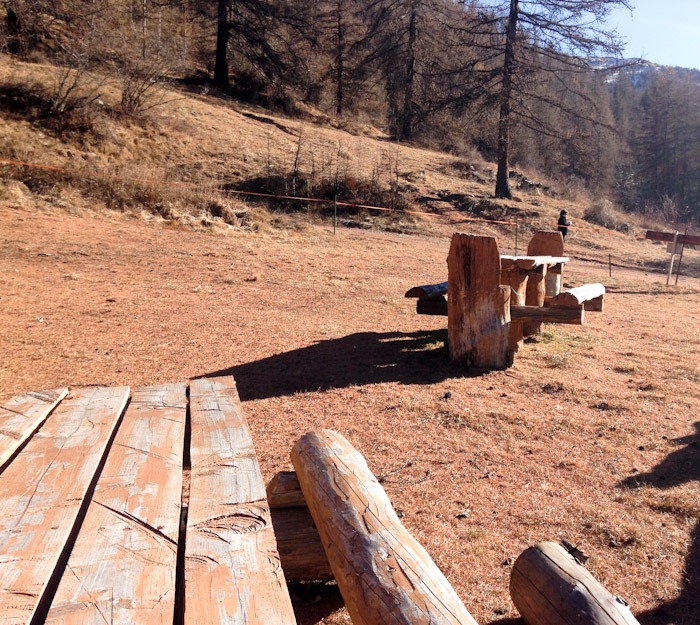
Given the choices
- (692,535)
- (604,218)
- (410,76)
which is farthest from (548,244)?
(410,76)

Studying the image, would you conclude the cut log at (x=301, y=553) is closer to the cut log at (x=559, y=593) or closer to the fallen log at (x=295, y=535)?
the fallen log at (x=295, y=535)

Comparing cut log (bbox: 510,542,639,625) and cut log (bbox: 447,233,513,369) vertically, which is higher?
cut log (bbox: 447,233,513,369)

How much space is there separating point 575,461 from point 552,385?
63.5 inches

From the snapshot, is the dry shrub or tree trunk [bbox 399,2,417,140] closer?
the dry shrub

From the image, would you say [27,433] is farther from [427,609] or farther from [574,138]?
[574,138]

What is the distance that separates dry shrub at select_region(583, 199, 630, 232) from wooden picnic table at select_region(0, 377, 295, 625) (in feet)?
78.6

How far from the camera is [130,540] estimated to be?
1.56 m

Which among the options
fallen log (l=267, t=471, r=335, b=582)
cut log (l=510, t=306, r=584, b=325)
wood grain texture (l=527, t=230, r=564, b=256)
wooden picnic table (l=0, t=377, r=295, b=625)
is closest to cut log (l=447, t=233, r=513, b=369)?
cut log (l=510, t=306, r=584, b=325)

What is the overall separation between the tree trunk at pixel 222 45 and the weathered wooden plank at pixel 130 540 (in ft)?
101

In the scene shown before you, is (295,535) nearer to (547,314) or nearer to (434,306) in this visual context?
(547,314)

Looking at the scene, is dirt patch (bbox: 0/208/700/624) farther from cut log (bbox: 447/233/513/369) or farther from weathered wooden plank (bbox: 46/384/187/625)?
weathered wooden plank (bbox: 46/384/187/625)

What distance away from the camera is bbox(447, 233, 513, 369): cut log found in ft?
18.6

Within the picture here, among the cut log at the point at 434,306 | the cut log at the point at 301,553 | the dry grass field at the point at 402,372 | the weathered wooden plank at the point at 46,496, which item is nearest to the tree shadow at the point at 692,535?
the dry grass field at the point at 402,372

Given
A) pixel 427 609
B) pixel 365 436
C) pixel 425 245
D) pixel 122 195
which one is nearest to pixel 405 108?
pixel 425 245
